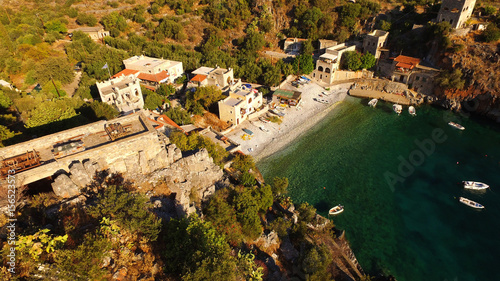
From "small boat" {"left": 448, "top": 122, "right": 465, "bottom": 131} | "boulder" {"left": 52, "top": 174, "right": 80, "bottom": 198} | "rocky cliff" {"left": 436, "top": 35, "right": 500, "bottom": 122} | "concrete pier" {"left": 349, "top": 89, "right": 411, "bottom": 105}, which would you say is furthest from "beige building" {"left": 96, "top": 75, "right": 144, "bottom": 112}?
"rocky cliff" {"left": 436, "top": 35, "right": 500, "bottom": 122}

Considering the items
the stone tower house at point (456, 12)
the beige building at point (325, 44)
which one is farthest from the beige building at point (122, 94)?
the stone tower house at point (456, 12)

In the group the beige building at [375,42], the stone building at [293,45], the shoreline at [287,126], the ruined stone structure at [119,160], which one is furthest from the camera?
the stone building at [293,45]

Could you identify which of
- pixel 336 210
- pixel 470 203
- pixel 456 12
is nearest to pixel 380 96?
pixel 456 12

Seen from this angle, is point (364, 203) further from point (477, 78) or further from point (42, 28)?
Answer: point (42, 28)

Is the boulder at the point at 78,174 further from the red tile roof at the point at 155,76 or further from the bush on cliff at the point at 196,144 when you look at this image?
the red tile roof at the point at 155,76

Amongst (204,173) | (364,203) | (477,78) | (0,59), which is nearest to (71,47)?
(0,59)

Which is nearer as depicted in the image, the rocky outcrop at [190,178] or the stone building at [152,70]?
the rocky outcrop at [190,178]
